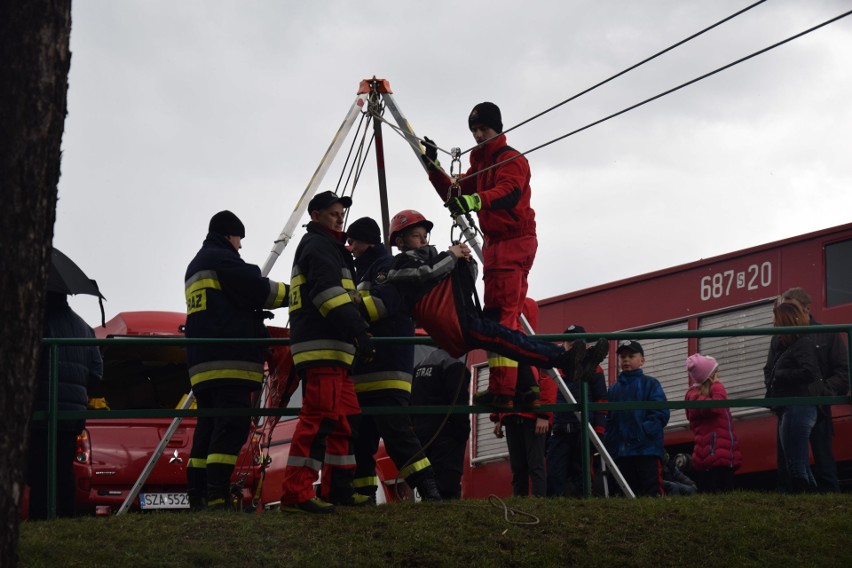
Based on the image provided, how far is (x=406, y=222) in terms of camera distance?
956cm

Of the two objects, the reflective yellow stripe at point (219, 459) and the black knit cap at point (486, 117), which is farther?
the black knit cap at point (486, 117)

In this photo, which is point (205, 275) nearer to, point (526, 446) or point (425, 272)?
point (425, 272)

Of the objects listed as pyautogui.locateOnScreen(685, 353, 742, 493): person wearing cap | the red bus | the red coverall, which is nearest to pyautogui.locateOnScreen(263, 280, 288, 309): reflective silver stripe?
the red coverall

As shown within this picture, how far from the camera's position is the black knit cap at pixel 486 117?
10312mm

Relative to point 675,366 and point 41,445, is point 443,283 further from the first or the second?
point 675,366

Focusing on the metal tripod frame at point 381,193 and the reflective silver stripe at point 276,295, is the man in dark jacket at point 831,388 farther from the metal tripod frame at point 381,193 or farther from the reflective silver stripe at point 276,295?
the reflective silver stripe at point 276,295

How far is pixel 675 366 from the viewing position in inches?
540

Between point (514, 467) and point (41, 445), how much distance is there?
3.52 metres

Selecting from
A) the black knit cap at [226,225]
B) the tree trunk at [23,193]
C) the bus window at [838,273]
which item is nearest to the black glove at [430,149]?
the black knit cap at [226,225]

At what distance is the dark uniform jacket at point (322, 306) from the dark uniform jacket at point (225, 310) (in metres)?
0.58

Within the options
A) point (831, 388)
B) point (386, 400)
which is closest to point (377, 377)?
point (386, 400)

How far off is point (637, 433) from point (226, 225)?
3.52 metres

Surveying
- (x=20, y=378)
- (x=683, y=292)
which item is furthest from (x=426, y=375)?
(x=20, y=378)

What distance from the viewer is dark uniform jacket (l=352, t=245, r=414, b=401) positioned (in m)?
9.63
